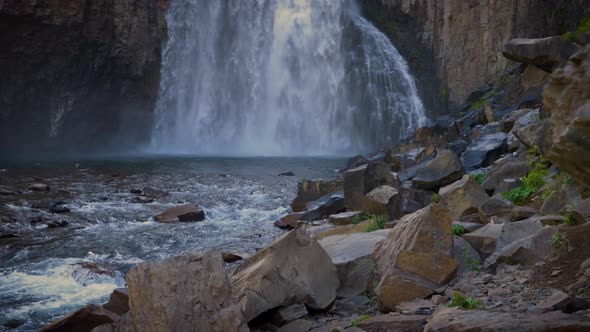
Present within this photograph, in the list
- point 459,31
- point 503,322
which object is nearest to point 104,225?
point 503,322

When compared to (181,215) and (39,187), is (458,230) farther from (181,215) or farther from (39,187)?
(39,187)

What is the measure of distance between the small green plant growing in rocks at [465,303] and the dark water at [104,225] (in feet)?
18.2

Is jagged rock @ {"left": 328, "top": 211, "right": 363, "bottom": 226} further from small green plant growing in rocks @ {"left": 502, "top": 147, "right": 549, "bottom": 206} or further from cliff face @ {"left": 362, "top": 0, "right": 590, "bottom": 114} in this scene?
cliff face @ {"left": 362, "top": 0, "right": 590, "bottom": 114}

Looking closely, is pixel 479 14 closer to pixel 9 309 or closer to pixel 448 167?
pixel 448 167

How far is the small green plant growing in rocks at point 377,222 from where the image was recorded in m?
9.23

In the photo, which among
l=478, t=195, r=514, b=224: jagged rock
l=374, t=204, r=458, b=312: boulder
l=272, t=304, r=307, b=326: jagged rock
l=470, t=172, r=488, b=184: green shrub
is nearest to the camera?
l=374, t=204, r=458, b=312: boulder

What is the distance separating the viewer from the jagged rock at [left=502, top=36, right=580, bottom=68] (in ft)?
53.1

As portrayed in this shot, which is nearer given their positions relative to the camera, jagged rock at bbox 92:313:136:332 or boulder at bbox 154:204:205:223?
jagged rock at bbox 92:313:136:332

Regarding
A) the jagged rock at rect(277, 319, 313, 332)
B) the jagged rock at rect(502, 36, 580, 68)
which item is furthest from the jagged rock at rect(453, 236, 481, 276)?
the jagged rock at rect(502, 36, 580, 68)

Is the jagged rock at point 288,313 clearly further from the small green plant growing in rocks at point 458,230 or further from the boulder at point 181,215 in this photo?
the boulder at point 181,215

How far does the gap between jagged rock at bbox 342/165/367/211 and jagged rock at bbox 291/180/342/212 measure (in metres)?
2.75

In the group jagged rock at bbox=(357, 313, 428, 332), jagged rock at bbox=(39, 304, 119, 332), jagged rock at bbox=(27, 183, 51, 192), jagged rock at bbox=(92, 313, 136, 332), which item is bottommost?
jagged rock at bbox=(39, 304, 119, 332)

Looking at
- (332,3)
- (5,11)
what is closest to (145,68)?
(5,11)

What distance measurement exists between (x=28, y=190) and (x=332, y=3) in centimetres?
2797
